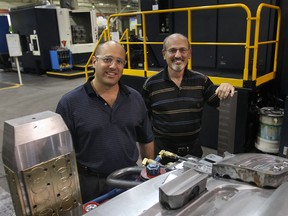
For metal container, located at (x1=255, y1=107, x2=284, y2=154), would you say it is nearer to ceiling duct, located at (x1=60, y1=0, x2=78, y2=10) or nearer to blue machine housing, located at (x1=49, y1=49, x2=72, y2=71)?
blue machine housing, located at (x1=49, y1=49, x2=72, y2=71)

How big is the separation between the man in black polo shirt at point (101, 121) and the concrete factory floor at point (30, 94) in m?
2.17

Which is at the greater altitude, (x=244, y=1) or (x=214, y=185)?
(x=244, y=1)

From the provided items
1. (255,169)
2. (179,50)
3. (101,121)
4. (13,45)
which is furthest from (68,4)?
(255,169)

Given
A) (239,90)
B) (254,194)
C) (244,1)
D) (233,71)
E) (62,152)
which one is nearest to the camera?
(62,152)

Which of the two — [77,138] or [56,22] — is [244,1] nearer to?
[77,138]

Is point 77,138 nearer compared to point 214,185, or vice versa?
point 214,185

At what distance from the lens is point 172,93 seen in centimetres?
207

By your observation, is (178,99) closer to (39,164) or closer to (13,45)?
(39,164)

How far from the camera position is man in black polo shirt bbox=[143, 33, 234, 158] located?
2.03 m

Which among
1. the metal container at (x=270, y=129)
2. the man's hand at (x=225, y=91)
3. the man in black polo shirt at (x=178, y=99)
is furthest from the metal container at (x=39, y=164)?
the metal container at (x=270, y=129)

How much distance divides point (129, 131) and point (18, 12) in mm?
9602

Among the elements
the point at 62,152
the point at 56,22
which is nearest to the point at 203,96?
the point at 62,152

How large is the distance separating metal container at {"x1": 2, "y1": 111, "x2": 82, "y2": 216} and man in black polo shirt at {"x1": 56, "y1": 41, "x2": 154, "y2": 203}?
2.92ft

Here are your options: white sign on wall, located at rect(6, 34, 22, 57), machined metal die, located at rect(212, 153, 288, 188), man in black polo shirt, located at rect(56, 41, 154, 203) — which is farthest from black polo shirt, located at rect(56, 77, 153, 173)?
white sign on wall, located at rect(6, 34, 22, 57)
